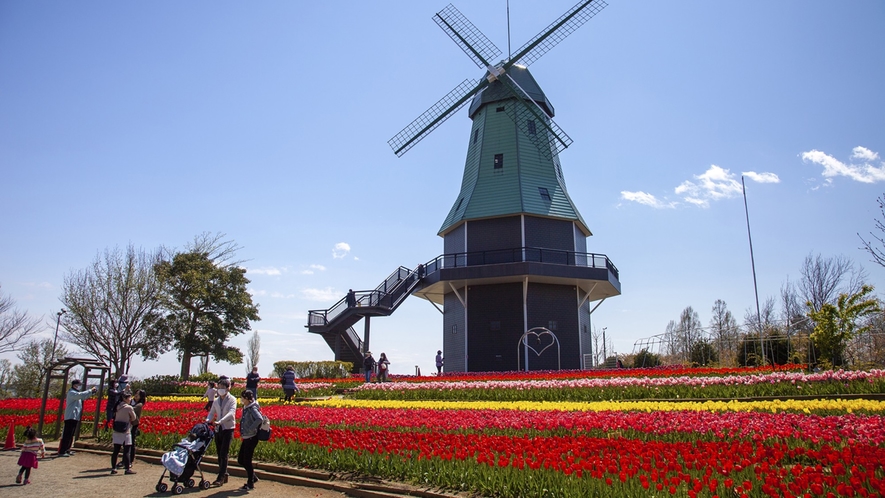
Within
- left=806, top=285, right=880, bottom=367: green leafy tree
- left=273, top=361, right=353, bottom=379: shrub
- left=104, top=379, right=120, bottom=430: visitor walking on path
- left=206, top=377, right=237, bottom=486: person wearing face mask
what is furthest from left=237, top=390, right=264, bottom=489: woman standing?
left=273, top=361, right=353, bottom=379: shrub

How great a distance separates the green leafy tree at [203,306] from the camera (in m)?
27.1

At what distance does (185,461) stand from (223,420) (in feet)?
2.57

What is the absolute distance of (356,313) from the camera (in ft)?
93.5

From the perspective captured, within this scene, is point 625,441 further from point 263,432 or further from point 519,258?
point 519,258

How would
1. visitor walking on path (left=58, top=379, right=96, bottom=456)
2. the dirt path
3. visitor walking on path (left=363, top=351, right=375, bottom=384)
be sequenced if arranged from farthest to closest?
visitor walking on path (left=363, top=351, right=375, bottom=384), visitor walking on path (left=58, top=379, right=96, bottom=456), the dirt path

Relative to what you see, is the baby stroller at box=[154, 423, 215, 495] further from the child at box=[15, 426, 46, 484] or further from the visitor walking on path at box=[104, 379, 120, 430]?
the visitor walking on path at box=[104, 379, 120, 430]

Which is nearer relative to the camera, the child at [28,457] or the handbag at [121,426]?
the child at [28,457]

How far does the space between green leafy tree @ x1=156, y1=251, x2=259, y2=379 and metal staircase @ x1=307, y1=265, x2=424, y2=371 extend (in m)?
3.29

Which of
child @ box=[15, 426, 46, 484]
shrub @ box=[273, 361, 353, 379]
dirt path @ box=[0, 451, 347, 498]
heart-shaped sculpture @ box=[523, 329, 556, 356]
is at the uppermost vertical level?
heart-shaped sculpture @ box=[523, 329, 556, 356]

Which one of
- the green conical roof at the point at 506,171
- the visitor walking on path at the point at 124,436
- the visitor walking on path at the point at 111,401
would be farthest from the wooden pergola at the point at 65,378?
the green conical roof at the point at 506,171

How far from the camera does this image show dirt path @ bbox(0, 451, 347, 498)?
7.43 metres

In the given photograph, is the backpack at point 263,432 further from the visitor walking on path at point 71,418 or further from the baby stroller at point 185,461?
the visitor walking on path at point 71,418

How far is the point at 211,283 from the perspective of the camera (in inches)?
1105

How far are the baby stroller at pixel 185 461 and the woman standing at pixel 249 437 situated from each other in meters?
0.59
